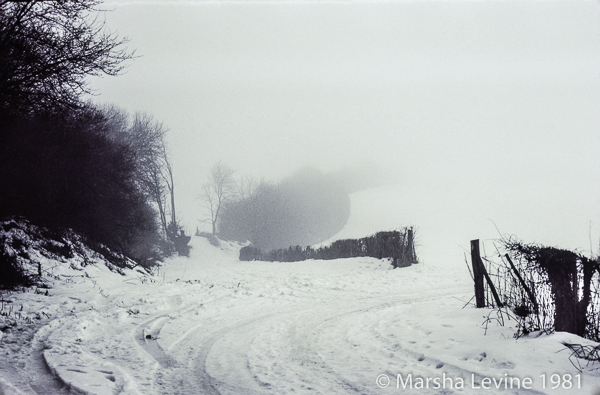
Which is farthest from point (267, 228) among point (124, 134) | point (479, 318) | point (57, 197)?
point (479, 318)

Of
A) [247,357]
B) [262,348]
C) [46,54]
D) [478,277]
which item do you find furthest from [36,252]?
[478,277]

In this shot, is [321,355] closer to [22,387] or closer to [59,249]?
[22,387]

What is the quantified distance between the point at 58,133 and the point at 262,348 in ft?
44.2

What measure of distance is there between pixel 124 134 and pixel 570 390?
1239 inches

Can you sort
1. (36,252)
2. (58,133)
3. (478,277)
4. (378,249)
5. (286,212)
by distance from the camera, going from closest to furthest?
1. (478,277)
2. (36,252)
3. (58,133)
4. (378,249)
5. (286,212)

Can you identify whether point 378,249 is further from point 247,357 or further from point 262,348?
point 247,357

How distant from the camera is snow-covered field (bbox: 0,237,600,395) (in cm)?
337

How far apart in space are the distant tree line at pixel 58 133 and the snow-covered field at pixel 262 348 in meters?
3.96

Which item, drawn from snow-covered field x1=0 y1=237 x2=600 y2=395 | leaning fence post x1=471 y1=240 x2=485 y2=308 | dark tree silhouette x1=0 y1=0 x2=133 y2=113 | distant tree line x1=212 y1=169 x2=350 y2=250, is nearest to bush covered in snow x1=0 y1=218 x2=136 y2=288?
snow-covered field x1=0 y1=237 x2=600 y2=395

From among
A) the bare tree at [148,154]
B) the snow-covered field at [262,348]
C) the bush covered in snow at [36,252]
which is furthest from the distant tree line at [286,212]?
the snow-covered field at [262,348]

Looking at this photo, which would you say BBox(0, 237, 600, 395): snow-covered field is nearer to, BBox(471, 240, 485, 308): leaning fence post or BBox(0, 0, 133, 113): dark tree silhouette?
BBox(471, 240, 485, 308): leaning fence post

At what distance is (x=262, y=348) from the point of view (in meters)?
4.69

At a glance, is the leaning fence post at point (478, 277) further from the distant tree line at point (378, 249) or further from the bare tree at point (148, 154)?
the bare tree at point (148, 154)

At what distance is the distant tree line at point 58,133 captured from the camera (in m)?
6.68
